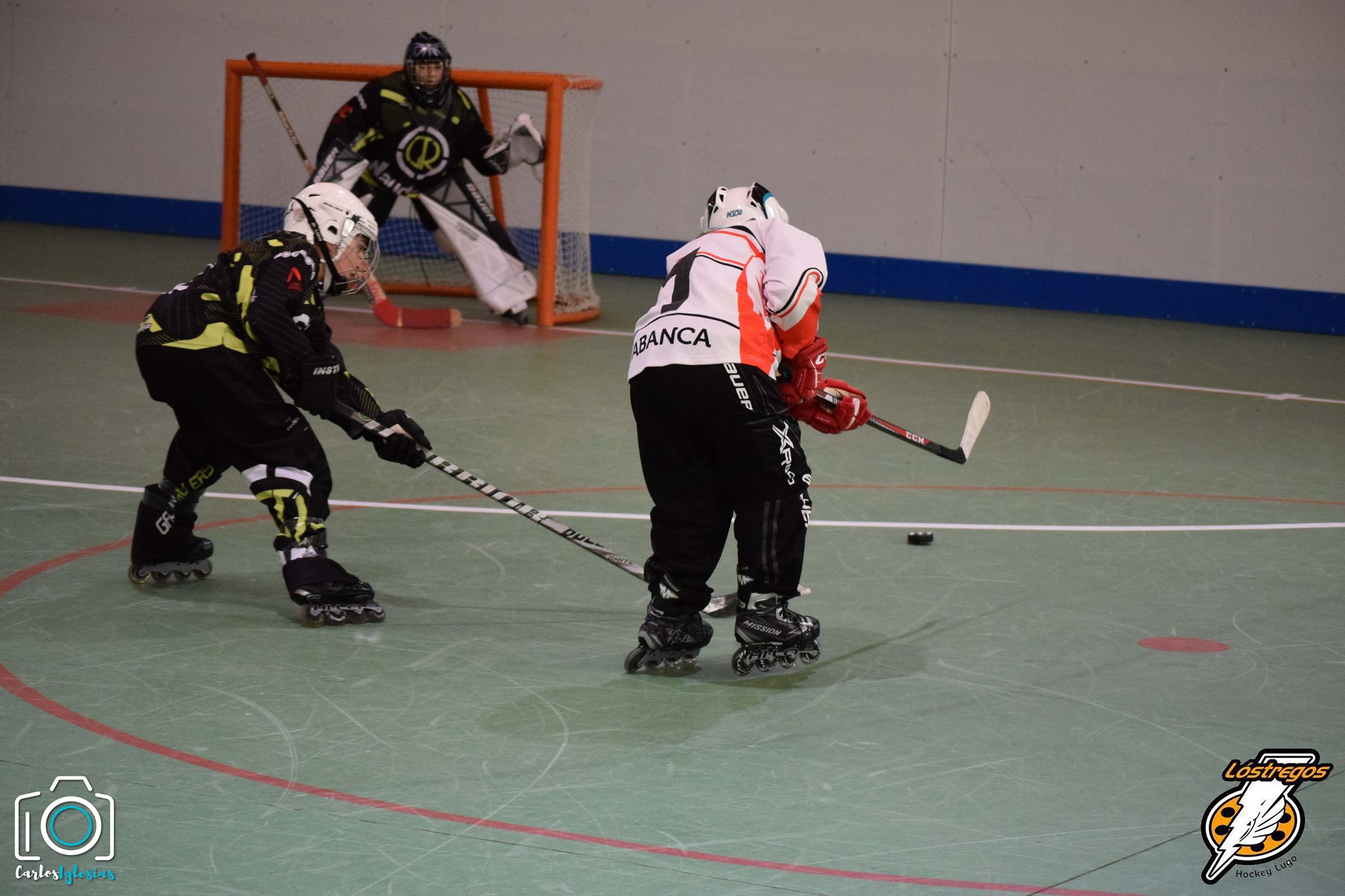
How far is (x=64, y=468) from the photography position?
6.35 meters

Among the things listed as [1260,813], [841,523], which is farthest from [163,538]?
[1260,813]

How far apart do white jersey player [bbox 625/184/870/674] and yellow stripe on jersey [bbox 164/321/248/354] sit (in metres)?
1.15

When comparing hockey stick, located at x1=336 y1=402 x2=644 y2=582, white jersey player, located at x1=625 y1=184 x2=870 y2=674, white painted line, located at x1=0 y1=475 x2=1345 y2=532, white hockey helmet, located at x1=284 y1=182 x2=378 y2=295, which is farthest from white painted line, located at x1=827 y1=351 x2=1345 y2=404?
white jersey player, located at x1=625 y1=184 x2=870 y2=674

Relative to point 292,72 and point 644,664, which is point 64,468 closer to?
point 644,664

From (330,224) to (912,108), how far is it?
882 cm

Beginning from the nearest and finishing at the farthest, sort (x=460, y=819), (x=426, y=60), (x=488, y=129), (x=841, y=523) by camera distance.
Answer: (x=460, y=819) < (x=841, y=523) < (x=426, y=60) < (x=488, y=129)

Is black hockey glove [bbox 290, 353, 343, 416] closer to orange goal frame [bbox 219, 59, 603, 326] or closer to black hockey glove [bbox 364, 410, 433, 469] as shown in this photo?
black hockey glove [bbox 364, 410, 433, 469]

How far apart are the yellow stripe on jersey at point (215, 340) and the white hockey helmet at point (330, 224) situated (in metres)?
0.29

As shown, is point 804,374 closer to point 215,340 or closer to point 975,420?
point 975,420

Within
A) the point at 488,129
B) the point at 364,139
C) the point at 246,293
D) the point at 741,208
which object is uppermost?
the point at 488,129

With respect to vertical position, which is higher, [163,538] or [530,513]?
[530,513]

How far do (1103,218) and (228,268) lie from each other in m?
9.03

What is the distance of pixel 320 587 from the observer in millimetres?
4609

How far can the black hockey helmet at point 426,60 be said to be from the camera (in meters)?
10.3
